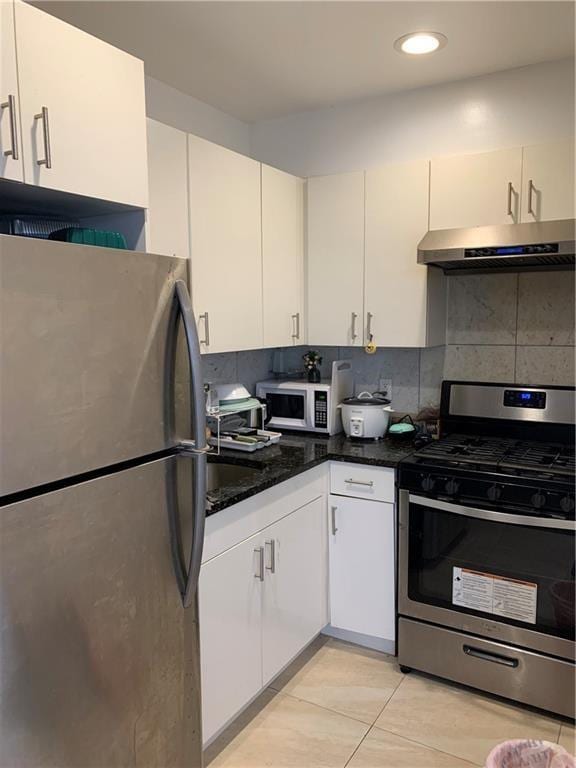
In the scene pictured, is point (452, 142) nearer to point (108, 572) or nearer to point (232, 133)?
point (232, 133)

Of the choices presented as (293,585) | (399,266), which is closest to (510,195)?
(399,266)

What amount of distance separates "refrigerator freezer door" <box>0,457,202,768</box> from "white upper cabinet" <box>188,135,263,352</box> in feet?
2.84

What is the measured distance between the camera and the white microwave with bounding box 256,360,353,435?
2791 millimetres

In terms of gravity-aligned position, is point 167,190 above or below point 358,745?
above

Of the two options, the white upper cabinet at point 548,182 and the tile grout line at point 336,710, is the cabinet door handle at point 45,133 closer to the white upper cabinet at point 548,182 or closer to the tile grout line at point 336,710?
the white upper cabinet at point 548,182

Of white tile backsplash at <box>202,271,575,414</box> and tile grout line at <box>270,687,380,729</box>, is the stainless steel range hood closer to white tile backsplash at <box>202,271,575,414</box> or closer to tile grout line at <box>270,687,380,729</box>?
white tile backsplash at <box>202,271,575,414</box>

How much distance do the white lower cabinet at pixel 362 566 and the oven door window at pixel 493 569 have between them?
0.12m

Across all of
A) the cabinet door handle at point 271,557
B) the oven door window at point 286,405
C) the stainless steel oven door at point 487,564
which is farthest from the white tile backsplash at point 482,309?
the cabinet door handle at point 271,557

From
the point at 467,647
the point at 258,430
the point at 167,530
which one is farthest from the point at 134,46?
the point at 467,647

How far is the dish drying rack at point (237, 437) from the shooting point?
244 cm

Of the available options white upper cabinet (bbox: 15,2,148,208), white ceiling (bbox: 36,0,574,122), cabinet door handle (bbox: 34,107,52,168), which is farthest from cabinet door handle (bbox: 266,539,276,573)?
white ceiling (bbox: 36,0,574,122)

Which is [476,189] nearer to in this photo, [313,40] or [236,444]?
[313,40]

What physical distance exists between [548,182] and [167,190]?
57.5 inches

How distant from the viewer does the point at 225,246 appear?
2.31m
